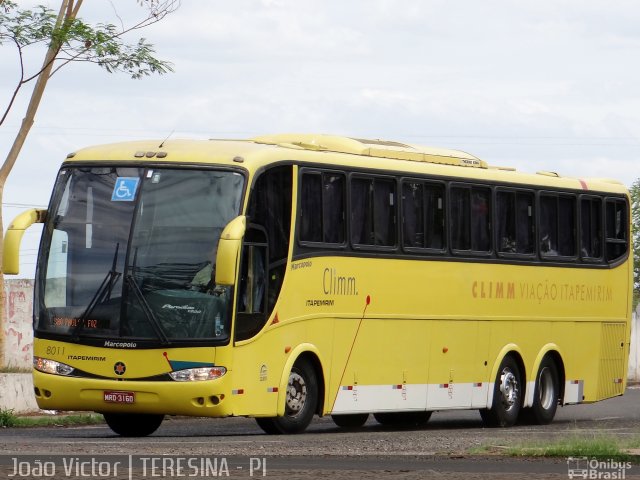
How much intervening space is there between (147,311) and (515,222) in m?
7.80

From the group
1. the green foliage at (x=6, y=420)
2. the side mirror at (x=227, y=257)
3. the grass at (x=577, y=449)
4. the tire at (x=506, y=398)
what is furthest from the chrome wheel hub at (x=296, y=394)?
the tire at (x=506, y=398)

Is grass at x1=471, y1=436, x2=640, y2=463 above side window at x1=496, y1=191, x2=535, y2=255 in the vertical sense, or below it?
below

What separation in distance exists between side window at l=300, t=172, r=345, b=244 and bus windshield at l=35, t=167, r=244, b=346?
4.72 ft

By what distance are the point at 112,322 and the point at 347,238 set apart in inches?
142

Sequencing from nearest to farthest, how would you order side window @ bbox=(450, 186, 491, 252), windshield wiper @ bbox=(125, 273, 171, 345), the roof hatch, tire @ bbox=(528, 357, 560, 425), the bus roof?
1. windshield wiper @ bbox=(125, 273, 171, 345)
2. the bus roof
3. the roof hatch
4. side window @ bbox=(450, 186, 491, 252)
5. tire @ bbox=(528, 357, 560, 425)

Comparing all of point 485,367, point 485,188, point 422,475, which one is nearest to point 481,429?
point 485,367

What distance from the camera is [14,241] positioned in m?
19.6

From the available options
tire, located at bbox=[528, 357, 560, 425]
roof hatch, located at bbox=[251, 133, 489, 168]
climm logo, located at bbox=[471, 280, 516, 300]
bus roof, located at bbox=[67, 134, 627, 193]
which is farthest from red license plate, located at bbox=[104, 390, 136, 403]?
tire, located at bbox=[528, 357, 560, 425]

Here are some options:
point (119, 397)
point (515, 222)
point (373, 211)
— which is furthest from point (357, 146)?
point (119, 397)

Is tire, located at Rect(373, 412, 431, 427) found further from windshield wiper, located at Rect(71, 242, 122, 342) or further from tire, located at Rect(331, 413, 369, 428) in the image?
windshield wiper, located at Rect(71, 242, 122, 342)

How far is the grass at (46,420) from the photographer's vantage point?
23.4m

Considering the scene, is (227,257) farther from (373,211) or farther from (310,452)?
(373,211)

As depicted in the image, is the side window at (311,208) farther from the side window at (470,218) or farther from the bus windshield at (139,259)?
the side window at (470,218)

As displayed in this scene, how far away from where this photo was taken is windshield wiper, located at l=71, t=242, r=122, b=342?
19328mm
